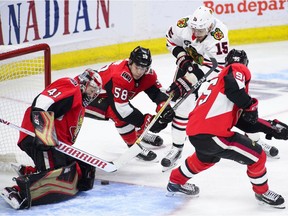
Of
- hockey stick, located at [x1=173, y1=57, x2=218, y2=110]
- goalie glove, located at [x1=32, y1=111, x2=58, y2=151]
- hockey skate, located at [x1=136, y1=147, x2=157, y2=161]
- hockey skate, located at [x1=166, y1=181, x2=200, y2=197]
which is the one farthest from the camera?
hockey skate, located at [x1=136, y1=147, x2=157, y2=161]

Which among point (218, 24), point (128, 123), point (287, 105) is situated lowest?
point (287, 105)

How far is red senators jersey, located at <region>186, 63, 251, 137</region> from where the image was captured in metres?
4.04

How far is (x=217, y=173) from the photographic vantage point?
15.9 feet

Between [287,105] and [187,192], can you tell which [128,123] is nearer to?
[187,192]

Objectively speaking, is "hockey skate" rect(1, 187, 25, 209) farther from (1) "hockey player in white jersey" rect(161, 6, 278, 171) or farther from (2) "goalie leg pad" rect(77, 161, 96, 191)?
(1) "hockey player in white jersey" rect(161, 6, 278, 171)

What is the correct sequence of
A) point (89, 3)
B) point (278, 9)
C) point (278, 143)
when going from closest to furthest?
point (278, 143) < point (89, 3) < point (278, 9)

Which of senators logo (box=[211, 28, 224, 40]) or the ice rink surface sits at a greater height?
senators logo (box=[211, 28, 224, 40])

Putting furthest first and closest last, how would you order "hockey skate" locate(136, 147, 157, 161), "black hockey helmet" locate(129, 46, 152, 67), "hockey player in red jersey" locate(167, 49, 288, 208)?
"hockey skate" locate(136, 147, 157, 161) → "black hockey helmet" locate(129, 46, 152, 67) → "hockey player in red jersey" locate(167, 49, 288, 208)

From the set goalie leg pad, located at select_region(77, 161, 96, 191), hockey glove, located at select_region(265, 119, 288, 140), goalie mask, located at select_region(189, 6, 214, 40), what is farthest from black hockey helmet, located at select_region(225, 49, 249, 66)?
goalie leg pad, located at select_region(77, 161, 96, 191)

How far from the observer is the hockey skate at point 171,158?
192 inches

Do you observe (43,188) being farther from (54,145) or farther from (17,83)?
(17,83)

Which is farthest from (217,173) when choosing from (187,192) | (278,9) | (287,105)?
(278,9)

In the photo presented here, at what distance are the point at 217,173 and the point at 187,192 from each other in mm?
503

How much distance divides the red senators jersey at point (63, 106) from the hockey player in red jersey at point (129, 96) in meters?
0.49
